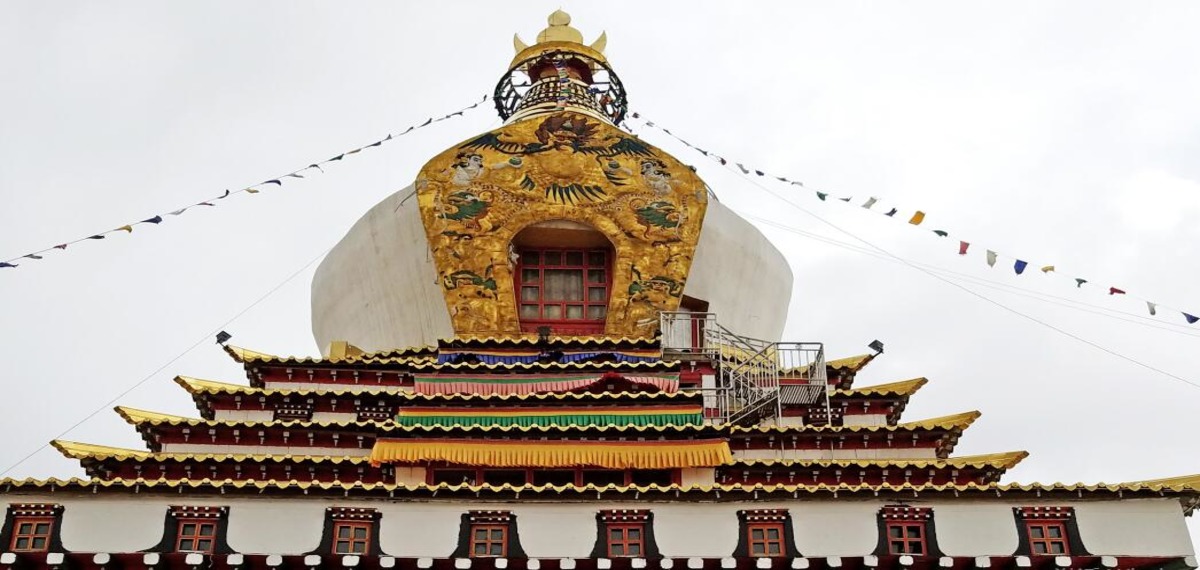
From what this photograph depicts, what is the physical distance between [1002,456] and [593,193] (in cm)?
633

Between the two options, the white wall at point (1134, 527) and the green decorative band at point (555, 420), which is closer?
the white wall at point (1134, 527)

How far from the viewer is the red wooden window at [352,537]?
12.0 metres

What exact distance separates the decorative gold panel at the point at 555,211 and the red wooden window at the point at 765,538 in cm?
454

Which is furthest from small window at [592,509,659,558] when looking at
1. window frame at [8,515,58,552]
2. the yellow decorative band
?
window frame at [8,515,58,552]

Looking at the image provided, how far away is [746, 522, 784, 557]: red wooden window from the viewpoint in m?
12.1

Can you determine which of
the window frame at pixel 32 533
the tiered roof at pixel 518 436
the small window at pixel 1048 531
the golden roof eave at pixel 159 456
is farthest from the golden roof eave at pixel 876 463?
the window frame at pixel 32 533

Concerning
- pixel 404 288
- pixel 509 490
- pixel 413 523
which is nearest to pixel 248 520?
pixel 413 523

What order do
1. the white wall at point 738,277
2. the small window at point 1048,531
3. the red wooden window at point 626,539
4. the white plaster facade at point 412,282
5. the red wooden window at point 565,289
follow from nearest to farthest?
the red wooden window at point 626,539 → the small window at point 1048,531 → the red wooden window at point 565,289 → the white plaster facade at point 412,282 → the white wall at point 738,277

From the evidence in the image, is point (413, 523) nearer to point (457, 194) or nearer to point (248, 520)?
point (248, 520)

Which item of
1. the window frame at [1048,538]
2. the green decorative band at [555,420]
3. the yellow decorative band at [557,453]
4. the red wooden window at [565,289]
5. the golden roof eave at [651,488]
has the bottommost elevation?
the window frame at [1048,538]

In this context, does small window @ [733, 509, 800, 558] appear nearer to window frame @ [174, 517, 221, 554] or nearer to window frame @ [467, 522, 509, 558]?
window frame @ [467, 522, 509, 558]

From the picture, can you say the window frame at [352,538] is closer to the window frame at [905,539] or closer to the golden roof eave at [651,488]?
the golden roof eave at [651,488]

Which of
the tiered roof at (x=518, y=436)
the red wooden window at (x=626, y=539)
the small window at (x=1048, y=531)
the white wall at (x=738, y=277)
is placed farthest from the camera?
the white wall at (x=738, y=277)

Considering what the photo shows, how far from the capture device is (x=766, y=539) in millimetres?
12188
